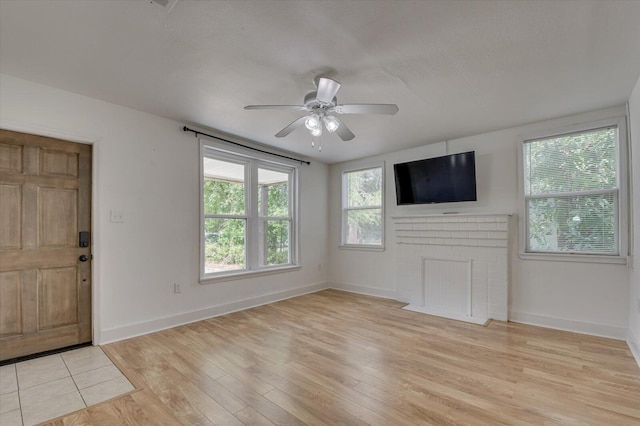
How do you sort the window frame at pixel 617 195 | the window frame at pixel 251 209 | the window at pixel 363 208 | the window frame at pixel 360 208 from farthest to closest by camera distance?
the window at pixel 363 208 < the window frame at pixel 360 208 < the window frame at pixel 251 209 < the window frame at pixel 617 195

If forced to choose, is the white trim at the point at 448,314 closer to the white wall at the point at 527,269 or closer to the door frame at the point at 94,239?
the white wall at the point at 527,269

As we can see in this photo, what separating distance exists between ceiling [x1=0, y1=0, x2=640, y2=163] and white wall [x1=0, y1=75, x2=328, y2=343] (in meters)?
0.20

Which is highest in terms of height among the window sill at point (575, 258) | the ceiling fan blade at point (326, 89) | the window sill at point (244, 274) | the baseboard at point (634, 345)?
the ceiling fan blade at point (326, 89)

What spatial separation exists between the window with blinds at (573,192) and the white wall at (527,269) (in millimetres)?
160

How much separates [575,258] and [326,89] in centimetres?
335

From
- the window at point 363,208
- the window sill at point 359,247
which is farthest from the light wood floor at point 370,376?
the window at point 363,208

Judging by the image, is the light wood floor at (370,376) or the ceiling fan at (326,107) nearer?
the light wood floor at (370,376)

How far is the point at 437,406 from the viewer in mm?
1979

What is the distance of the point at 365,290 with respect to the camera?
5320 mm

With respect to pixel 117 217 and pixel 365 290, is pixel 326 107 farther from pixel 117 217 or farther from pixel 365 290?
pixel 365 290

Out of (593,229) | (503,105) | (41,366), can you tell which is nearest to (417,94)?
(503,105)

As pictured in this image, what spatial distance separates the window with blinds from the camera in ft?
10.6

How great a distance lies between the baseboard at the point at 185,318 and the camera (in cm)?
308

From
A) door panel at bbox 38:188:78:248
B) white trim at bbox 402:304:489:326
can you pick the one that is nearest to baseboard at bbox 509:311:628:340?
white trim at bbox 402:304:489:326
